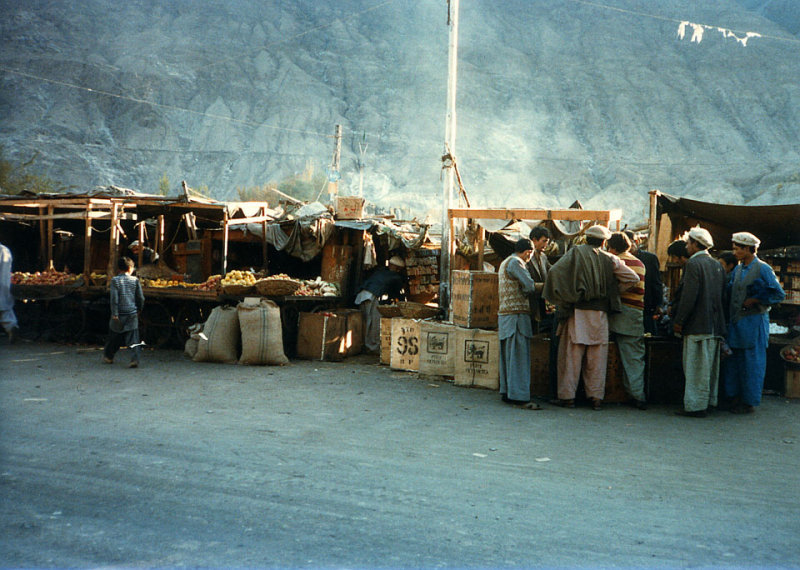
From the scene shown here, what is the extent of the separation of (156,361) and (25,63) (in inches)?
2308

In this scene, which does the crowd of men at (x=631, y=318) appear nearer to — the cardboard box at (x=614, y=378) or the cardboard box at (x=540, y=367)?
the cardboard box at (x=614, y=378)

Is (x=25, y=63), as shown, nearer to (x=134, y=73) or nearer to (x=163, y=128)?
(x=134, y=73)

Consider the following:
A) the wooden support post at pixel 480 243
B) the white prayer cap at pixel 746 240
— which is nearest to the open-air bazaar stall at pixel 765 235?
the white prayer cap at pixel 746 240

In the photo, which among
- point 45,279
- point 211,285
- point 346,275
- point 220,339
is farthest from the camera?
point 346,275

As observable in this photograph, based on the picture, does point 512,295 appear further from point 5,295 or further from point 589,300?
point 5,295

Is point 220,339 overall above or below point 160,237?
below

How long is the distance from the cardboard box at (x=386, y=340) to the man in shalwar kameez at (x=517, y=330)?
3.27 m

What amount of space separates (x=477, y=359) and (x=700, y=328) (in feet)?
8.82

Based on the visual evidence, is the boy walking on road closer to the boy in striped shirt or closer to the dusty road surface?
the dusty road surface

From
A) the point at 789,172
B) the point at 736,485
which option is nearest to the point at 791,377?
the point at 736,485

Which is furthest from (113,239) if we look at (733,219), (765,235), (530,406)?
(765,235)

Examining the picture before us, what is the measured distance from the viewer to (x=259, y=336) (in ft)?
34.3

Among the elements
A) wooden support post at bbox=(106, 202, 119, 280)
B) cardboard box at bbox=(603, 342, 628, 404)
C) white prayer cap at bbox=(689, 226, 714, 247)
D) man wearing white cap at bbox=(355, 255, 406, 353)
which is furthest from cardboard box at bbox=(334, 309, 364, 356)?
white prayer cap at bbox=(689, 226, 714, 247)

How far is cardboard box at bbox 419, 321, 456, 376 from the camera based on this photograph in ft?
30.3
